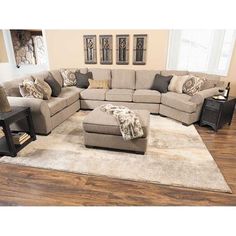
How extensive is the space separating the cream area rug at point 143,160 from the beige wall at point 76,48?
2.21 m

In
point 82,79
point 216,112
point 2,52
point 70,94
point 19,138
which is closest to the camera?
point 19,138

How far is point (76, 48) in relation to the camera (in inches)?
185

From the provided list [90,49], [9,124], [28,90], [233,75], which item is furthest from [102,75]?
[233,75]

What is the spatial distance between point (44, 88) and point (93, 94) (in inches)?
40.1

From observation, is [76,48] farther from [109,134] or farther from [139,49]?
[109,134]

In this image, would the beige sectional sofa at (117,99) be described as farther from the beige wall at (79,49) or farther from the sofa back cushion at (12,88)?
the beige wall at (79,49)

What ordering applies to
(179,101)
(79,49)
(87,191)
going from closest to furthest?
(87,191) → (179,101) → (79,49)

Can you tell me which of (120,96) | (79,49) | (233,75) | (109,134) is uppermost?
(79,49)

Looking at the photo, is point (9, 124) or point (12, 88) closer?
point (9, 124)

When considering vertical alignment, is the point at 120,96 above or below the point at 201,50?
below

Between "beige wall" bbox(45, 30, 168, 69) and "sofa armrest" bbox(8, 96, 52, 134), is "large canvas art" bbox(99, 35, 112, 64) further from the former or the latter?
"sofa armrest" bbox(8, 96, 52, 134)

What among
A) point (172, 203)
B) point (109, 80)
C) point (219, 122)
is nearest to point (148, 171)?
point (172, 203)

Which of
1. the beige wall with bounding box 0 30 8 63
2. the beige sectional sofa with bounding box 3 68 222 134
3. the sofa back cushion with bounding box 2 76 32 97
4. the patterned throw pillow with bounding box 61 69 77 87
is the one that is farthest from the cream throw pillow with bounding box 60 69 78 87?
the beige wall with bounding box 0 30 8 63

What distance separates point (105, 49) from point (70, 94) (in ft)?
5.32
